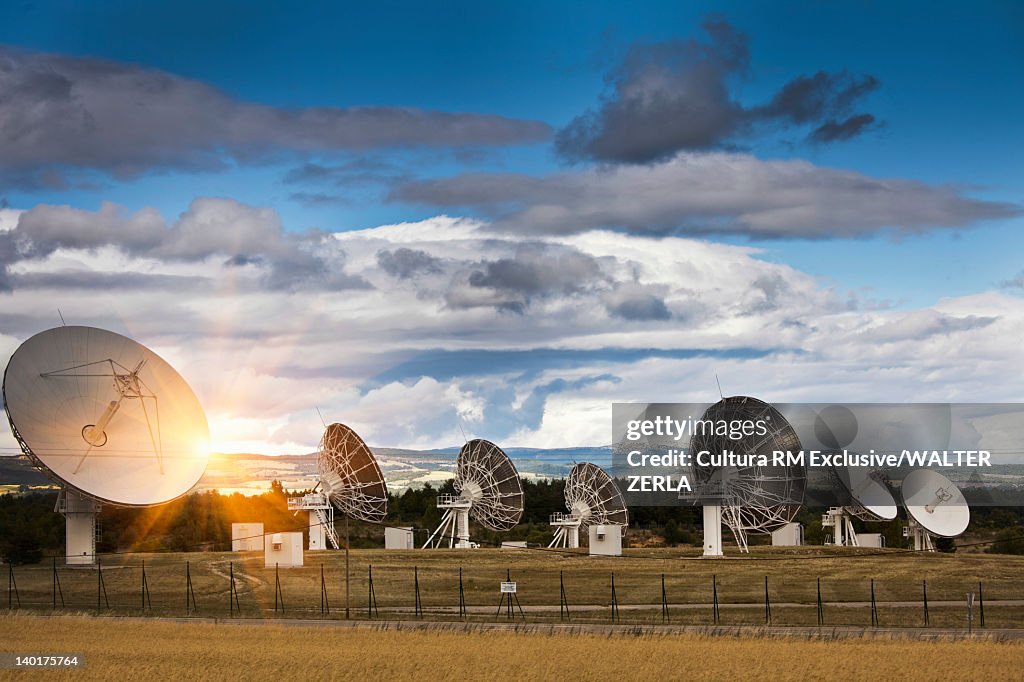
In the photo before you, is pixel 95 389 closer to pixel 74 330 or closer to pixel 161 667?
pixel 74 330

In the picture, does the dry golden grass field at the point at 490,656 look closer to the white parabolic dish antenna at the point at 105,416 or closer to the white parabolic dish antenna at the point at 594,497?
the white parabolic dish antenna at the point at 105,416

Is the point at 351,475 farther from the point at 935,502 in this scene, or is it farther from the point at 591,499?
the point at 935,502

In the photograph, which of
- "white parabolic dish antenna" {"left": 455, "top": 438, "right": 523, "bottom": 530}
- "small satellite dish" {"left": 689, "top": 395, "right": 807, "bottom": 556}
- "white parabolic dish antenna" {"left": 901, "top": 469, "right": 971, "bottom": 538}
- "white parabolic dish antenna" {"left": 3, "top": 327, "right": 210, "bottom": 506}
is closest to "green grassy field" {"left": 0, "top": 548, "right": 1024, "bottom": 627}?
"small satellite dish" {"left": 689, "top": 395, "right": 807, "bottom": 556}

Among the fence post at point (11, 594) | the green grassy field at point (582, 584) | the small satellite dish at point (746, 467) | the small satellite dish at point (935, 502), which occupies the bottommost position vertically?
the green grassy field at point (582, 584)

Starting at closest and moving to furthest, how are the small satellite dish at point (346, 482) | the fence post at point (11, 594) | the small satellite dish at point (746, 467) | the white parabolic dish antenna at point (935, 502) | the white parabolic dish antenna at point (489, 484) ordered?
the fence post at point (11, 594)
the small satellite dish at point (746, 467)
the white parabolic dish antenna at point (935, 502)
the small satellite dish at point (346, 482)
the white parabolic dish antenna at point (489, 484)

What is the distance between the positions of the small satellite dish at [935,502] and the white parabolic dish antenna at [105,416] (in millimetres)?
58228

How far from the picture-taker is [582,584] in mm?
68625

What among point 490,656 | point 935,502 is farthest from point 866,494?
point 490,656

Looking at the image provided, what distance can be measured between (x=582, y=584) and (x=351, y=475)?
37.5 meters

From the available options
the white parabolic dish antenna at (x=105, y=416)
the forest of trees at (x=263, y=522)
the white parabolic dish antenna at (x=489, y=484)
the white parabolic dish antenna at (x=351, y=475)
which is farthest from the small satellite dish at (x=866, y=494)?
the white parabolic dish antenna at (x=105, y=416)

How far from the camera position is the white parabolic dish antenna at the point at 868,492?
10562 centimetres

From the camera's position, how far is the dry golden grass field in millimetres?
34625

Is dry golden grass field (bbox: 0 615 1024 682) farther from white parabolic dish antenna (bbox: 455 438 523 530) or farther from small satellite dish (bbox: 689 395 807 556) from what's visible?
white parabolic dish antenna (bbox: 455 438 523 530)

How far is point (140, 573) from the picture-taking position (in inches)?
3031
